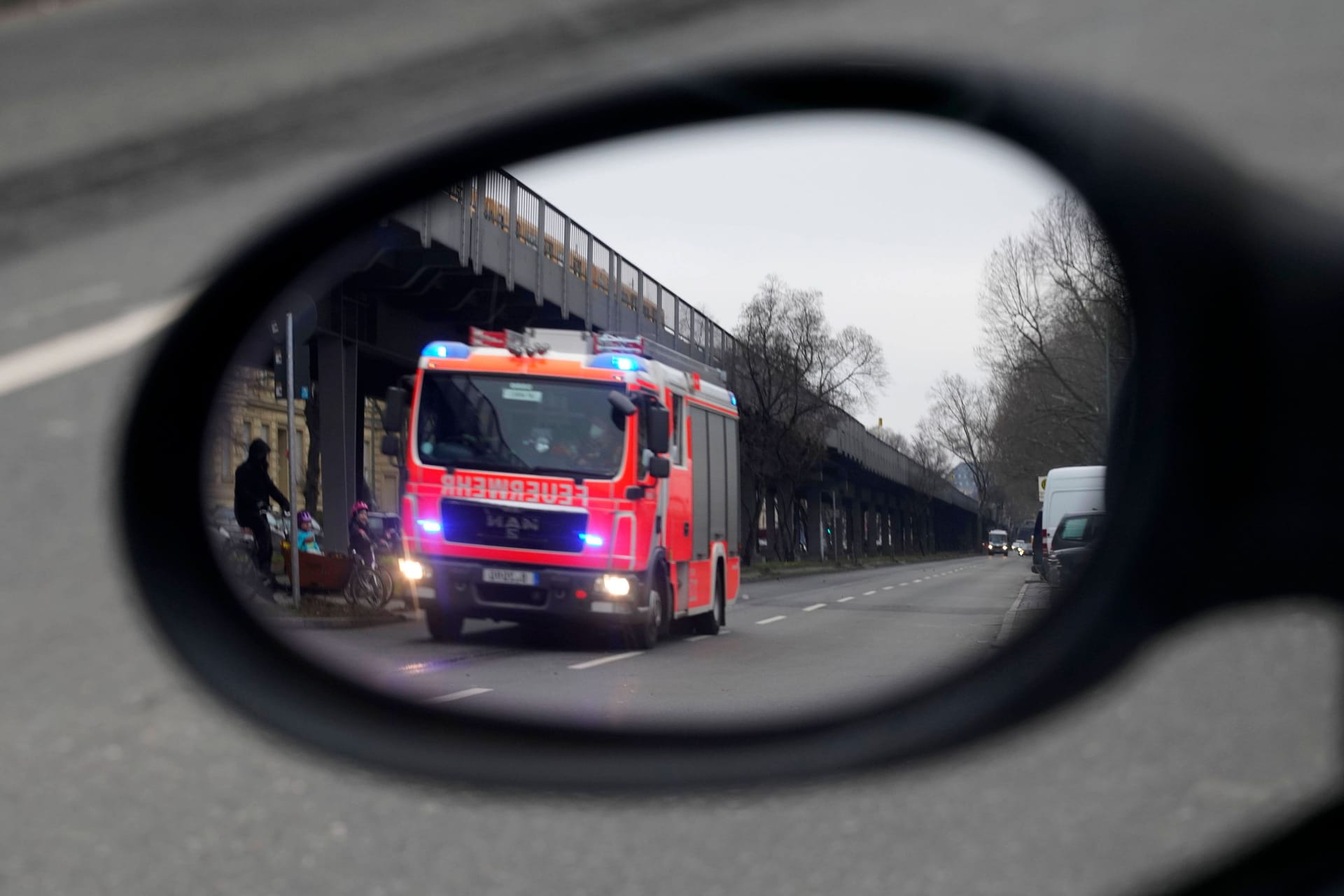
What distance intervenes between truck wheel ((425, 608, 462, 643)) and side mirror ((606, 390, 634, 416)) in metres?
2.13

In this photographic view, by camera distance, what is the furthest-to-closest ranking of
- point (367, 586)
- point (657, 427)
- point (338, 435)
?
point (338, 435)
point (657, 427)
point (367, 586)

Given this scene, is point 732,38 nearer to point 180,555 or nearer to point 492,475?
point 492,475

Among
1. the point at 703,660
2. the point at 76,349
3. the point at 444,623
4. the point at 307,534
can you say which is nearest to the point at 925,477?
the point at 703,660

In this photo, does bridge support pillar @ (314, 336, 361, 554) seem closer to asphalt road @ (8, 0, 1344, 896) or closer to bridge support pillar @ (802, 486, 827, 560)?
asphalt road @ (8, 0, 1344, 896)

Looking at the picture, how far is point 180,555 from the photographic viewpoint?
2.58 meters

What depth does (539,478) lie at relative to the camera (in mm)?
10688

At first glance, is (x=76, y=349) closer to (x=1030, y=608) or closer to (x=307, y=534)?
(x=307, y=534)

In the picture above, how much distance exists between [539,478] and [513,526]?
408 mm

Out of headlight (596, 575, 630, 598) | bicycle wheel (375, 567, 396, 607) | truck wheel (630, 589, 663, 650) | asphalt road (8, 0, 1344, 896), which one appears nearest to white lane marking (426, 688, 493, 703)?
asphalt road (8, 0, 1344, 896)

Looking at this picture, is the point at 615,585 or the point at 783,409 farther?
the point at 783,409

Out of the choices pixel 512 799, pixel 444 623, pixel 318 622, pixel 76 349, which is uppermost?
pixel 76 349

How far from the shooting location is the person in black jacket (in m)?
5.15

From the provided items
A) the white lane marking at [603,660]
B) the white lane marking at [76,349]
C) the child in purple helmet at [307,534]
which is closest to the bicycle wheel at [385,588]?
the white lane marking at [603,660]

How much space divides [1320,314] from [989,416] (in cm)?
264
